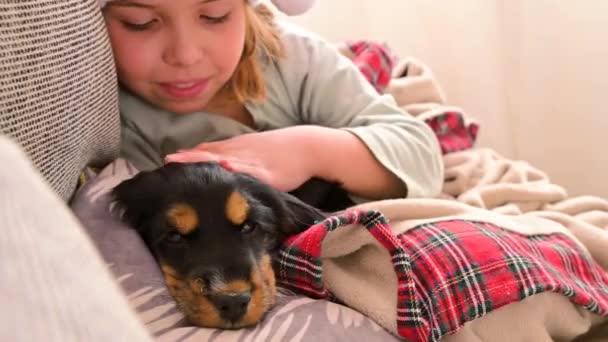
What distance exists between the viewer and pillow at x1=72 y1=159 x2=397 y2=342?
655 millimetres

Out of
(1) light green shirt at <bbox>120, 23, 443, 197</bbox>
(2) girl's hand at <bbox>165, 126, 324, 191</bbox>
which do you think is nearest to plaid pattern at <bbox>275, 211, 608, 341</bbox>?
(2) girl's hand at <bbox>165, 126, 324, 191</bbox>

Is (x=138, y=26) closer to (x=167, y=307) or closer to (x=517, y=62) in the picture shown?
(x=167, y=307)

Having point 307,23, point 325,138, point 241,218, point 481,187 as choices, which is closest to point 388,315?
point 241,218

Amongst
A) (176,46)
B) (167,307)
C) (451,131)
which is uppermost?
(176,46)

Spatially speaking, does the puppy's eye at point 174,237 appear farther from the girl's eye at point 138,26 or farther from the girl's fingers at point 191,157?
the girl's eye at point 138,26

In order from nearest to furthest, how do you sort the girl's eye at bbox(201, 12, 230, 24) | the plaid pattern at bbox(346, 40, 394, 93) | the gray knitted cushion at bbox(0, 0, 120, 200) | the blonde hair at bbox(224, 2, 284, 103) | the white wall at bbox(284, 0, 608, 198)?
the gray knitted cushion at bbox(0, 0, 120, 200), the girl's eye at bbox(201, 12, 230, 24), the blonde hair at bbox(224, 2, 284, 103), the plaid pattern at bbox(346, 40, 394, 93), the white wall at bbox(284, 0, 608, 198)

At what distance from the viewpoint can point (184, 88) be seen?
1035 mm

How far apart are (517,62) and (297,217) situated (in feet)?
3.94

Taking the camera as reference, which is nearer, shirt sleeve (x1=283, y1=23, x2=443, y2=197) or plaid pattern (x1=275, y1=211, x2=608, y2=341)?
plaid pattern (x1=275, y1=211, x2=608, y2=341)

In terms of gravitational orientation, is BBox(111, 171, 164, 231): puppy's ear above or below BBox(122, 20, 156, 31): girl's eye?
below

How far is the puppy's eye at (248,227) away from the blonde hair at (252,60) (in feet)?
1.13

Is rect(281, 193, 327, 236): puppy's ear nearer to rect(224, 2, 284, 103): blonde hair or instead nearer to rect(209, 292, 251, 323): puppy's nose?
rect(209, 292, 251, 323): puppy's nose

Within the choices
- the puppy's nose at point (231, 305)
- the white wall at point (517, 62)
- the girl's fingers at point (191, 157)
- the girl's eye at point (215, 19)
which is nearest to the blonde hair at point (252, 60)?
the girl's eye at point (215, 19)

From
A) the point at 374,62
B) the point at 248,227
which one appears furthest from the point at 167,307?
the point at 374,62
